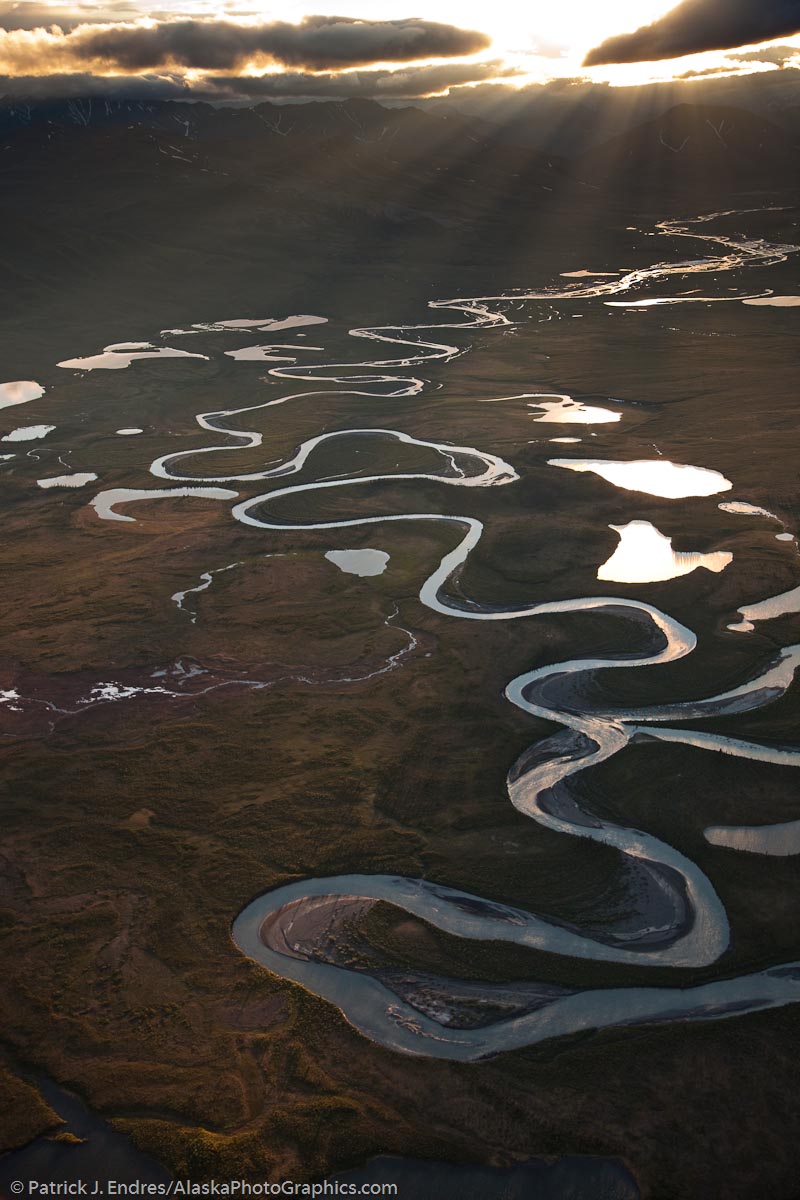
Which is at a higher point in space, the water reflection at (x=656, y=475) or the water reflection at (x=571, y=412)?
the water reflection at (x=571, y=412)

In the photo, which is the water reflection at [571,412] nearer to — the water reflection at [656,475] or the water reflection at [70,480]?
the water reflection at [656,475]

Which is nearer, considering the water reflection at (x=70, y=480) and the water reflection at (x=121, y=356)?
the water reflection at (x=70, y=480)

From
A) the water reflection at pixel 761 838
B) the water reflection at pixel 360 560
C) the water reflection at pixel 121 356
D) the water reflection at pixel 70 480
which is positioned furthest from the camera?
the water reflection at pixel 121 356

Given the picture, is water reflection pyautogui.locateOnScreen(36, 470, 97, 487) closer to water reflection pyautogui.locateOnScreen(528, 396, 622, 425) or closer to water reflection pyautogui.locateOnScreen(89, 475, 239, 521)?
water reflection pyautogui.locateOnScreen(89, 475, 239, 521)

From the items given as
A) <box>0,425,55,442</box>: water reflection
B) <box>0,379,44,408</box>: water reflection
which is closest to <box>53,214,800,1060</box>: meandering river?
<box>0,425,55,442</box>: water reflection

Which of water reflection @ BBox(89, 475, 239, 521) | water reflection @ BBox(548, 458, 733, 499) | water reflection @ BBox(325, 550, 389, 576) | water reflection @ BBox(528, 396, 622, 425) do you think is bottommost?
water reflection @ BBox(325, 550, 389, 576)

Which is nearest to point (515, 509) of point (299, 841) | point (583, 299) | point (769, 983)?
point (299, 841)

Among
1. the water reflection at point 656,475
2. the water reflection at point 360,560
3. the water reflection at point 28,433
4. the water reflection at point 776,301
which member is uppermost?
the water reflection at point 776,301

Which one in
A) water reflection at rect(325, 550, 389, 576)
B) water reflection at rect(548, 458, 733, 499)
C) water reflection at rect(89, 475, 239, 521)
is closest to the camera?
water reflection at rect(325, 550, 389, 576)

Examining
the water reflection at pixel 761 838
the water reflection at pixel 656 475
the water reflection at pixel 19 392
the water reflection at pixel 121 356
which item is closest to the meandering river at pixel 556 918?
the water reflection at pixel 761 838

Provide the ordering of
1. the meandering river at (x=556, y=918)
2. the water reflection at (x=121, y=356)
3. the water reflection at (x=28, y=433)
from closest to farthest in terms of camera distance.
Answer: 1. the meandering river at (x=556, y=918)
2. the water reflection at (x=28, y=433)
3. the water reflection at (x=121, y=356)

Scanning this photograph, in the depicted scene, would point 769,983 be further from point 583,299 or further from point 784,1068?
point 583,299
